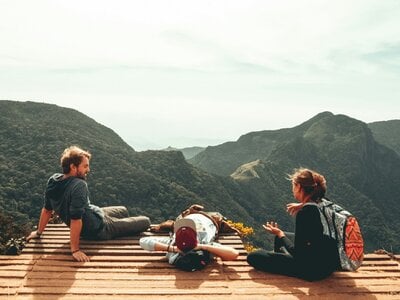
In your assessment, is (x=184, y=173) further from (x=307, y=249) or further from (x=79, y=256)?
(x=307, y=249)

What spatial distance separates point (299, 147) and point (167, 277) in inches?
5583

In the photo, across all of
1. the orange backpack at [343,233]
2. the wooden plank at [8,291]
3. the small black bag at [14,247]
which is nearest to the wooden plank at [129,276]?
the wooden plank at [8,291]

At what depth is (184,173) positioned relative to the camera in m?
79.4

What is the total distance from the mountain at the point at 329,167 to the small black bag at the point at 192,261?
88.0m

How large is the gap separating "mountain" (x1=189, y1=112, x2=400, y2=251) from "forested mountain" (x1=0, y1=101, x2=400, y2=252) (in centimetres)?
35

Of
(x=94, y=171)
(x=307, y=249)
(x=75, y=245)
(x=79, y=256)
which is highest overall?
(x=307, y=249)

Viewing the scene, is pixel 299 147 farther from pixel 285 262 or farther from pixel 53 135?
pixel 285 262

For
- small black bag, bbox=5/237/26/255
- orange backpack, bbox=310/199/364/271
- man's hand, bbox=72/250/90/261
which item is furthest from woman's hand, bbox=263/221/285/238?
small black bag, bbox=5/237/26/255

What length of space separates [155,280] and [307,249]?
1956 millimetres

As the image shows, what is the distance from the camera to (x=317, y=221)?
4.95 m

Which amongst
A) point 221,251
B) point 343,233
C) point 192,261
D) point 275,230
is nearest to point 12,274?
point 192,261

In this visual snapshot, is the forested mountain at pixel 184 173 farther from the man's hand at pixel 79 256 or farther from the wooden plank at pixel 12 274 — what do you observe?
the wooden plank at pixel 12 274

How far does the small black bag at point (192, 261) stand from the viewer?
5254mm

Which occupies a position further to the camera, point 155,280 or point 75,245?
point 75,245
